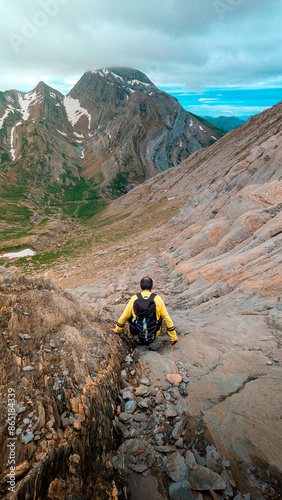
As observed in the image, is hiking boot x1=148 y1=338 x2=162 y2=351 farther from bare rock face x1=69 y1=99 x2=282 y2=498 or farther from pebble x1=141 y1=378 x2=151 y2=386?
pebble x1=141 y1=378 x2=151 y2=386

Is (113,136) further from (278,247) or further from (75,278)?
(278,247)

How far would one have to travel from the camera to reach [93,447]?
4836 mm

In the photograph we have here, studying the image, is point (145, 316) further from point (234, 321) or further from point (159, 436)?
point (234, 321)

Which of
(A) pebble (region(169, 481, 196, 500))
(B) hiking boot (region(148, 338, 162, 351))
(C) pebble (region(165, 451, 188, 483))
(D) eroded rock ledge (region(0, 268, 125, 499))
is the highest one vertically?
(D) eroded rock ledge (region(0, 268, 125, 499))

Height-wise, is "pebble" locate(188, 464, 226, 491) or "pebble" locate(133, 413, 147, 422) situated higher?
"pebble" locate(188, 464, 226, 491)

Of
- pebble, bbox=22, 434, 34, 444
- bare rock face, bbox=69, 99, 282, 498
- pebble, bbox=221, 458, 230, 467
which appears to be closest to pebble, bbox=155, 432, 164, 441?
bare rock face, bbox=69, 99, 282, 498

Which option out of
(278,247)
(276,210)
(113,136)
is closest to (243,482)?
(278,247)

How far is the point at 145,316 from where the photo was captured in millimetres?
8172

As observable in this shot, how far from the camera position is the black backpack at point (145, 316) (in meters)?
8.12

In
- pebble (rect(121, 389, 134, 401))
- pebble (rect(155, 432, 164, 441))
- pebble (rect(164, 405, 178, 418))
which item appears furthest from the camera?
pebble (rect(121, 389, 134, 401))

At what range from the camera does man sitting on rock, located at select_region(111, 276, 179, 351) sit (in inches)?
320

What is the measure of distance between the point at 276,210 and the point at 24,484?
66.1ft

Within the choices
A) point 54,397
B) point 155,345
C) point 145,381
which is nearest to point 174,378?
point 145,381

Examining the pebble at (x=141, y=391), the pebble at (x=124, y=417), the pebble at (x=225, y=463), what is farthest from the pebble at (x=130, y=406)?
the pebble at (x=225, y=463)
